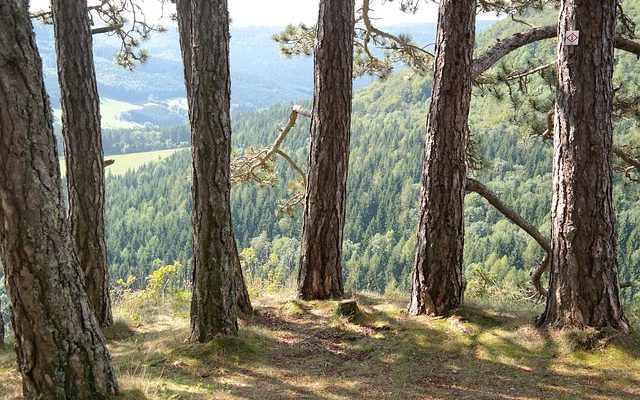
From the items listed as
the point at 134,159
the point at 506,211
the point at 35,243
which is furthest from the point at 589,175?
the point at 134,159

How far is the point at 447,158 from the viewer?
608 cm

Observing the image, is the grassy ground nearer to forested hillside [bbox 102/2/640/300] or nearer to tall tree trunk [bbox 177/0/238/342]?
forested hillside [bbox 102/2/640/300]

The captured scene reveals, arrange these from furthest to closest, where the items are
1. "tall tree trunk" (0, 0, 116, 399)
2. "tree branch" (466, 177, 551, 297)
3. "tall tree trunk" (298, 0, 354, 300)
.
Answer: "tall tree trunk" (298, 0, 354, 300), "tree branch" (466, 177, 551, 297), "tall tree trunk" (0, 0, 116, 399)

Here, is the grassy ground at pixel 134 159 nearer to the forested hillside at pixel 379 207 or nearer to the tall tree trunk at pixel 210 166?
the forested hillside at pixel 379 207

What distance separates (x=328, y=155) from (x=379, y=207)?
79981mm

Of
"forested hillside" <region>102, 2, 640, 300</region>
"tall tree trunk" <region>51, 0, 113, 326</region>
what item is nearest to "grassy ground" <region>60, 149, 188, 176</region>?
"forested hillside" <region>102, 2, 640, 300</region>

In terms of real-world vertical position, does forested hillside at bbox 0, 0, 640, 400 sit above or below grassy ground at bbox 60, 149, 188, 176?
below

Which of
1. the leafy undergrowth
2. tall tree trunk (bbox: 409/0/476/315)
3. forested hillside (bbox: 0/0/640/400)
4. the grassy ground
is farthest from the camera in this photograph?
the grassy ground

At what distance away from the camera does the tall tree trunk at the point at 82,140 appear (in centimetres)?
620

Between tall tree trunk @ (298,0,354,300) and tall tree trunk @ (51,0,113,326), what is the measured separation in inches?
96.2

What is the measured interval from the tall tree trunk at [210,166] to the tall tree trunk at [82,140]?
184cm

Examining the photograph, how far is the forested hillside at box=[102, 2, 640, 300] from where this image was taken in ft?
206

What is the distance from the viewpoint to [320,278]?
738 centimetres

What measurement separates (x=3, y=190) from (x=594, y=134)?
4.51m
